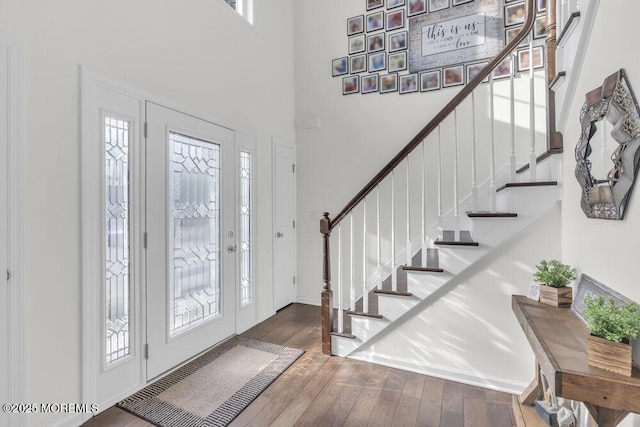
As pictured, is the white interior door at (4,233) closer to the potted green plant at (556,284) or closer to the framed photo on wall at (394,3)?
the potted green plant at (556,284)

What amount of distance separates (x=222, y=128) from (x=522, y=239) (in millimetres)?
2643

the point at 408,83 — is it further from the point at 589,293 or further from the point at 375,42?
the point at 589,293

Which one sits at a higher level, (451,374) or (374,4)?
(374,4)

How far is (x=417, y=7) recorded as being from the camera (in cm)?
345

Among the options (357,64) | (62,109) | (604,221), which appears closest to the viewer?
(604,221)

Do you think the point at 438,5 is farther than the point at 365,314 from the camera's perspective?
Yes

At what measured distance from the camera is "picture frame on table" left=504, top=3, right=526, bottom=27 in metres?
3.02

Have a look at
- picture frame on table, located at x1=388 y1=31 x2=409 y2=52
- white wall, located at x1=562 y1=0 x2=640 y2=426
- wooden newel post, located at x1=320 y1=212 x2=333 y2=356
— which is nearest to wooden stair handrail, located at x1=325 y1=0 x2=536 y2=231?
wooden newel post, located at x1=320 y1=212 x2=333 y2=356

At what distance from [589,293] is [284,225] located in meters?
2.97

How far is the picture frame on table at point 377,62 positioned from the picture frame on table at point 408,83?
0.94 ft

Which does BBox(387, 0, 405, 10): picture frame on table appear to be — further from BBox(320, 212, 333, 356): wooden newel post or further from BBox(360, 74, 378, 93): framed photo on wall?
BBox(320, 212, 333, 356): wooden newel post

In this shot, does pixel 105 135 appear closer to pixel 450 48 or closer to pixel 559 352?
pixel 559 352

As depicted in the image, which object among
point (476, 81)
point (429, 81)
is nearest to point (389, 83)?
point (429, 81)

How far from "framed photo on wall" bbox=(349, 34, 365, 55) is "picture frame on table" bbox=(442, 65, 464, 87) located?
3.36ft
